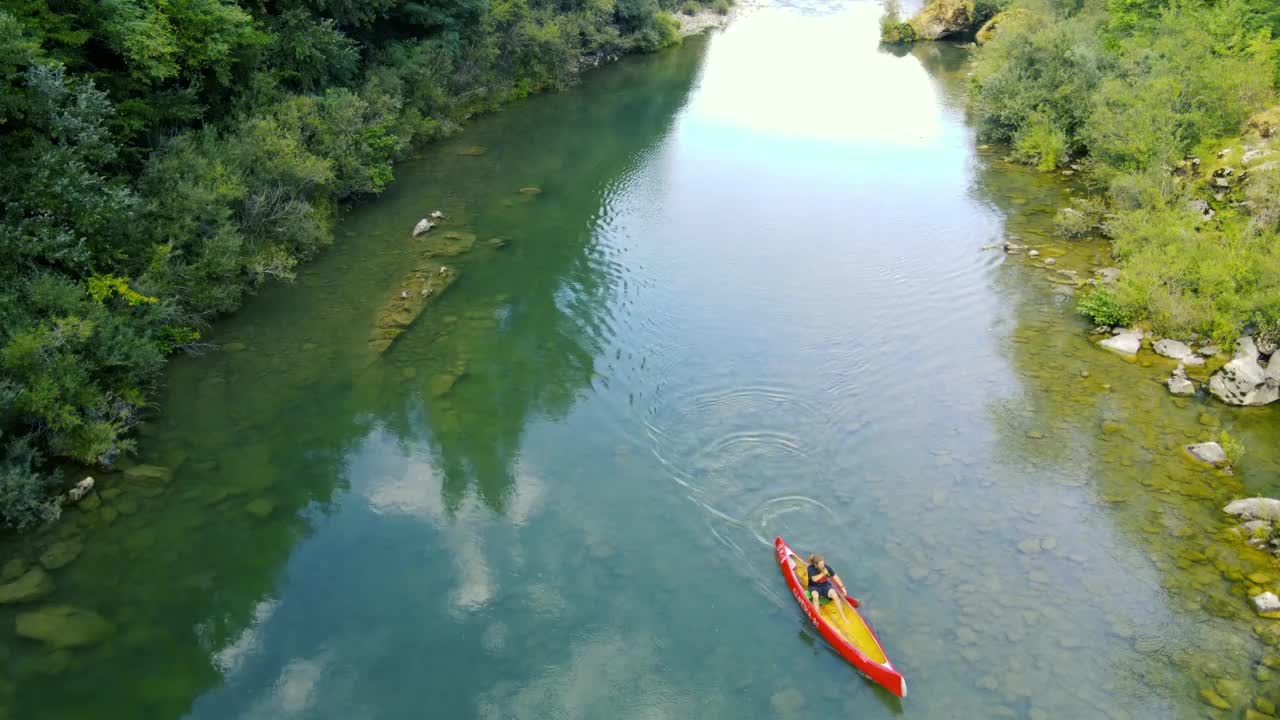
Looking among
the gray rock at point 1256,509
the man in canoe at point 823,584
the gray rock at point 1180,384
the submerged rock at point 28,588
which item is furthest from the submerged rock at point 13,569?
the gray rock at point 1180,384

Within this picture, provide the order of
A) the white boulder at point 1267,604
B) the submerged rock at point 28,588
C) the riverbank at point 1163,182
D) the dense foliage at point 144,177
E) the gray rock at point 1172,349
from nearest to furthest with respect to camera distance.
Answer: the submerged rock at point 28,588 < the white boulder at point 1267,604 < the dense foliage at point 144,177 < the riverbank at point 1163,182 < the gray rock at point 1172,349

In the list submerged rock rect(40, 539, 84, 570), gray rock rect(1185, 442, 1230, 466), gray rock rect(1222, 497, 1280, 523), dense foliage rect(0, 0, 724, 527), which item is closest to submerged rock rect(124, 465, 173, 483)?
dense foliage rect(0, 0, 724, 527)

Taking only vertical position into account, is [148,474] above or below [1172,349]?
above

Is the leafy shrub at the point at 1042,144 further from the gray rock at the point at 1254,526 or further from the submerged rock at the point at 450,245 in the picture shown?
the submerged rock at the point at 450,245

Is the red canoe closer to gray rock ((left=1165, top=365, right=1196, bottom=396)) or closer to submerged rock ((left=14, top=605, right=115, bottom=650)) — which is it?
gray rock ((left=1165, top=365, right=1196, bottom=396))

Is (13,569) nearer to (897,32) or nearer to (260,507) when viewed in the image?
(260,507)

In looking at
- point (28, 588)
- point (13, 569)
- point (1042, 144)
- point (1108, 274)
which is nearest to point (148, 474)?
point (13, 569)
